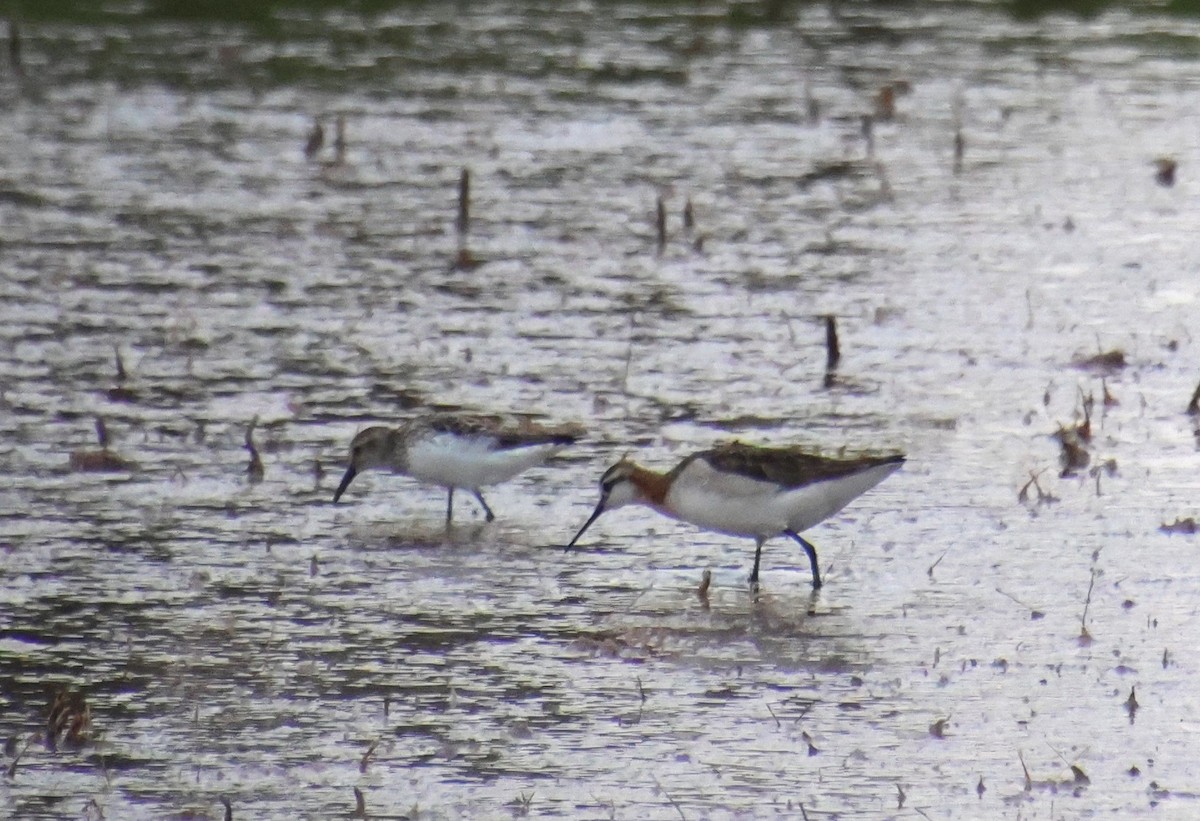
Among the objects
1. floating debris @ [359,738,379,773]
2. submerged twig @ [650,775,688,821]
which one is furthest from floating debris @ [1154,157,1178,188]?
floating debris @ [359,738,379,773]

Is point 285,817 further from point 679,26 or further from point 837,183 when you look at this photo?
point 679,26

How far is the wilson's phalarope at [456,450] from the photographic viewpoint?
9.86m

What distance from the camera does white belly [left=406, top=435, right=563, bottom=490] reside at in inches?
388

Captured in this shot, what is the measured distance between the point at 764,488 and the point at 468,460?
1.60 metres

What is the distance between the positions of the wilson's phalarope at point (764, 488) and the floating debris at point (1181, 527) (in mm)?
1293

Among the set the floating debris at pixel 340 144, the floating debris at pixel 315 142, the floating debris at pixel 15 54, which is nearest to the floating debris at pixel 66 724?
the floating debris at pixel 340 144

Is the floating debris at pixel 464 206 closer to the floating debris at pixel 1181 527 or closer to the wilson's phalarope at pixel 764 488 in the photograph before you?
the wilson's phalarope at pixel 764 488

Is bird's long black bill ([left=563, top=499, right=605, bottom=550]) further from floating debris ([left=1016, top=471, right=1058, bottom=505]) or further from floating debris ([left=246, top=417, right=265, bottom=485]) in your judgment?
floating debris ([left=1016, top=471, right=1058, bottom=505])

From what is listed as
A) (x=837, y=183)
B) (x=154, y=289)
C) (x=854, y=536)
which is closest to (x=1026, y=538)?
(x=854, y=536)

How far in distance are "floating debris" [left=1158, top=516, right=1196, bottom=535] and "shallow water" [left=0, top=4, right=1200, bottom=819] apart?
66 millimetres

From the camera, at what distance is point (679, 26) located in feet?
74.9

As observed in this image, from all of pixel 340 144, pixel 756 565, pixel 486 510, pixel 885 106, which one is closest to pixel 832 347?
pixel 486 510

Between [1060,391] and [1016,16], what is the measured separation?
42.0 feet

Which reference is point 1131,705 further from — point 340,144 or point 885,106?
point 885,106
